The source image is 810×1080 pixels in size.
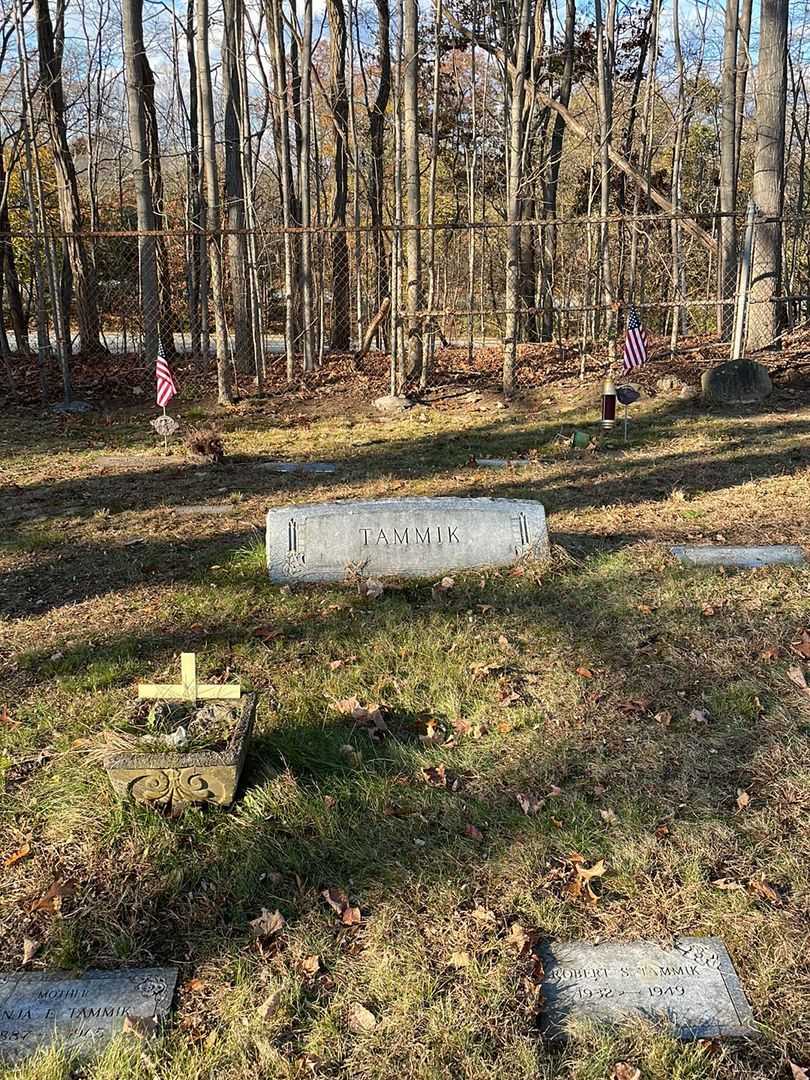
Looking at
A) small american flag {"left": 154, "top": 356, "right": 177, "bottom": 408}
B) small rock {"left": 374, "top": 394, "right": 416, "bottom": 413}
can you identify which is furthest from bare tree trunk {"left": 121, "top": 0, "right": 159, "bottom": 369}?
small american flag {"left": 154, "top": 356, "right": 177, "bottom": 408}

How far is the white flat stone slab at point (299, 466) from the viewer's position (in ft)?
27.4

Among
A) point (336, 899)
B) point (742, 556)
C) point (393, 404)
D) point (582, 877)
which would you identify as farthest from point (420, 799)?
point (393, 404)

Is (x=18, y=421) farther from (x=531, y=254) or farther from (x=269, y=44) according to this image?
(x=531, y=254)

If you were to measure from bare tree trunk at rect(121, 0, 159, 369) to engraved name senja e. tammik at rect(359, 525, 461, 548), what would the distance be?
29.2ft

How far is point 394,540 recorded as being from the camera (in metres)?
5.24

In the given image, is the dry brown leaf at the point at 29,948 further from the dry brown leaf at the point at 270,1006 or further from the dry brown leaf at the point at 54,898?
the dry brown leaf at the point at 270,1006

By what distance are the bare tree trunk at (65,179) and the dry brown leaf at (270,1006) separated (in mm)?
14787

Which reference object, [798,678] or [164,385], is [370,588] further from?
[164,385]

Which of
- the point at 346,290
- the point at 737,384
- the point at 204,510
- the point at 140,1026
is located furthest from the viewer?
the point at 346,290

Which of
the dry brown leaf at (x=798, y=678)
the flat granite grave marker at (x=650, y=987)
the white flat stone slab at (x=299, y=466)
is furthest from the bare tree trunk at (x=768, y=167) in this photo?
the flat granite grave marker at (x=650, y=987)

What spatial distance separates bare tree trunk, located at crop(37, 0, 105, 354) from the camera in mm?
14992

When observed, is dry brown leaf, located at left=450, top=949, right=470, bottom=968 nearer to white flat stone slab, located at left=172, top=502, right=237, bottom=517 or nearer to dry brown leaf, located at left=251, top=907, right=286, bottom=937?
dry brown leaf, located at left=251, top=907, right=286, bottom=937

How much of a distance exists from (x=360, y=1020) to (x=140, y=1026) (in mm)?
602

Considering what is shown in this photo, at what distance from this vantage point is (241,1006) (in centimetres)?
228
